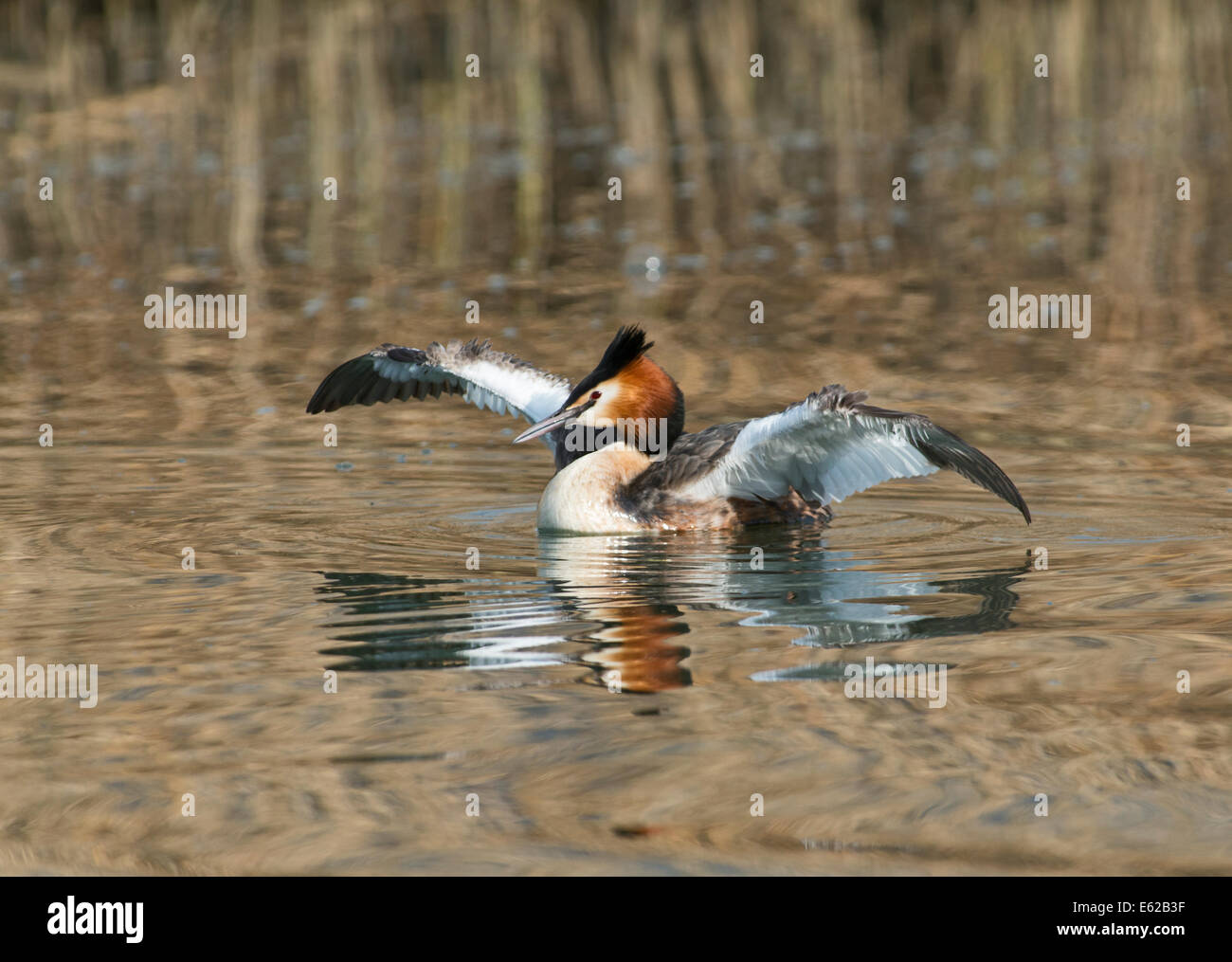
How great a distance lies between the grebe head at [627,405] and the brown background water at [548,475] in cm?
60

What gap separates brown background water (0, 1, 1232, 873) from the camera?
17.5 feet

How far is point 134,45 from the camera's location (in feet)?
96.5

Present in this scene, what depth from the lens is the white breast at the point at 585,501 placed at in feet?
30.4

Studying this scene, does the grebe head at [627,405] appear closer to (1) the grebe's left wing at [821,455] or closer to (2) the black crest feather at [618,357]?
(2) the black crest feather at [618,357]

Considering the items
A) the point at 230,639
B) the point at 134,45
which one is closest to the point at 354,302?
the point at 230,639

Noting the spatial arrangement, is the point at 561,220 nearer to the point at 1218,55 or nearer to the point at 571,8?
the point at 571,8

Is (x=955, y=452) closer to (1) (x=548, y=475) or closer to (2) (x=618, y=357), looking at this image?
(2) (x=618, y=357)

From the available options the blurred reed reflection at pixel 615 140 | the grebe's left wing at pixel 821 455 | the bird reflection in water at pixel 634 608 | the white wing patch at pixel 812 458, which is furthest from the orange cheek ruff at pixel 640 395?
the blurred reed reflection at pixel 615 140

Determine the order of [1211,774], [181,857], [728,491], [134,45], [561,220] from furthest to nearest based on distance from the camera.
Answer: [134,45] → [561,220] → [728,491] → [1211,774] → [181,857]

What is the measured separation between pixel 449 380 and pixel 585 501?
2.40 metres

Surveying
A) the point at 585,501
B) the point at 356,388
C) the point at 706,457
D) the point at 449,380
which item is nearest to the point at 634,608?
the point at 585,501

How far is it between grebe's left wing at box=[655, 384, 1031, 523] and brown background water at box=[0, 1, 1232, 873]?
0.28 m

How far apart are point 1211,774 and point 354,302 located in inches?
496

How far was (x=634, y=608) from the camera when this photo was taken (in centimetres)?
764
